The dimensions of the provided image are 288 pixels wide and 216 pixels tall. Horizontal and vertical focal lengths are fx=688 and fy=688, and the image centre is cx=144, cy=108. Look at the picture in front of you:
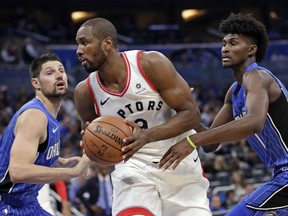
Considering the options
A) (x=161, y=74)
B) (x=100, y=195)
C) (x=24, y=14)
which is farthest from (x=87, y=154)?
(x=24, y=14)

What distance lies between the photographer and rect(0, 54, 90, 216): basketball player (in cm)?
514

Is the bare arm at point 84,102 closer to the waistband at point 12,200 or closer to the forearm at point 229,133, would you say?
the waistband at point 12,200

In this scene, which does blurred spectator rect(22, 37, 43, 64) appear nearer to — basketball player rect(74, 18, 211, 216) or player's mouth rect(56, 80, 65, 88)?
player's mouth rect(56, 80, 65, 88)

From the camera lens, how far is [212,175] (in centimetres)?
1370

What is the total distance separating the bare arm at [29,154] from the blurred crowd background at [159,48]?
17.2 feet

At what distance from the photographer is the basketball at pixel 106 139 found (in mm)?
4852

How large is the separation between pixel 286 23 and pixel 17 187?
23.1m

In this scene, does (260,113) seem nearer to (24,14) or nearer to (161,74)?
(161,74)

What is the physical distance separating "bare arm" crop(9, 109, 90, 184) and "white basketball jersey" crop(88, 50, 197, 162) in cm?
52

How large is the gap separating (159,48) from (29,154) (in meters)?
18.2

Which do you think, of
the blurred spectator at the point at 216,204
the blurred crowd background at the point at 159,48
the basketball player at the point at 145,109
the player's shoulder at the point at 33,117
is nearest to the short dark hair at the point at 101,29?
the basketball player at the point at 145,109

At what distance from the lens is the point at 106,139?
4.89 metres

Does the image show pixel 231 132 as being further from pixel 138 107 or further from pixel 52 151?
pixel 52 151

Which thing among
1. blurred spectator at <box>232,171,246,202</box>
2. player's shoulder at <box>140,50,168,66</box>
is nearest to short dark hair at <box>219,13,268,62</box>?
player's shoulder at <box>140,50,168,66</box>
